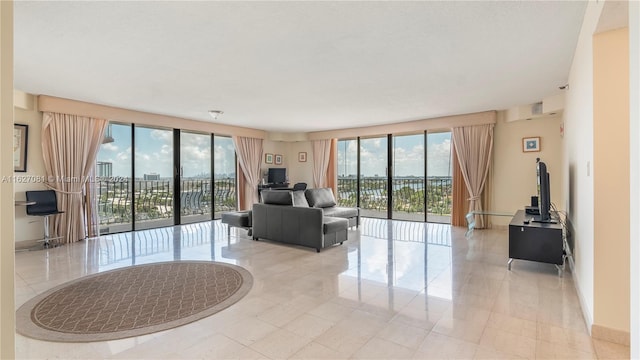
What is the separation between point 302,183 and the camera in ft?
30.0

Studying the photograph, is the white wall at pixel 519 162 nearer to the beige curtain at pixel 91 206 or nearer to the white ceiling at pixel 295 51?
the white ceiling at pixel 295 51

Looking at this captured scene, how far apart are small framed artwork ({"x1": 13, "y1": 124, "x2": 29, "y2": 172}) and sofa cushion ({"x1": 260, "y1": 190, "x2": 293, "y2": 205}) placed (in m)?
3.84

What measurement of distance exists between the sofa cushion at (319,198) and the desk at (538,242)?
360 centimetres

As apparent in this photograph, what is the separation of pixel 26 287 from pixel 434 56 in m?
4.92

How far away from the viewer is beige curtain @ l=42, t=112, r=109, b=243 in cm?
509

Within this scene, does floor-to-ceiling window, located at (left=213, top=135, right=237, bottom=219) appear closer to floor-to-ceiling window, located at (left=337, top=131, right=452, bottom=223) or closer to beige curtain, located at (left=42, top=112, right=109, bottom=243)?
beige curtain, located at (left=42, top=112, right=109, bottom=243)

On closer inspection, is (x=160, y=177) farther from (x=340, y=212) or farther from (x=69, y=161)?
(x=340, y=212)

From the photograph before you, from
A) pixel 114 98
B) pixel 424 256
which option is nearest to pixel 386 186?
pixel 424 256

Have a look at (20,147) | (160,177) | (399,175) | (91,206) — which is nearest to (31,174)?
(20,147)

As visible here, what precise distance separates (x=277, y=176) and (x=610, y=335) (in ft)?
25.0

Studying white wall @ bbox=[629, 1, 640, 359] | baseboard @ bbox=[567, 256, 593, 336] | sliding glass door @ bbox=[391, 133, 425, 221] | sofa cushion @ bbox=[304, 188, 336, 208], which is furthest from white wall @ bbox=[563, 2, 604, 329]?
sliding glass door @ bbox=[391, 133, 425, 221]

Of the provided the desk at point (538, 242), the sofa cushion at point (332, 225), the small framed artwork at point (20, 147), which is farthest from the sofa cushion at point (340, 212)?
the small framed artwork at point (20, 147)

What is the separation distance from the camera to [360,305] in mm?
2717

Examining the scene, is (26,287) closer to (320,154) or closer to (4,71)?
(4,71)
